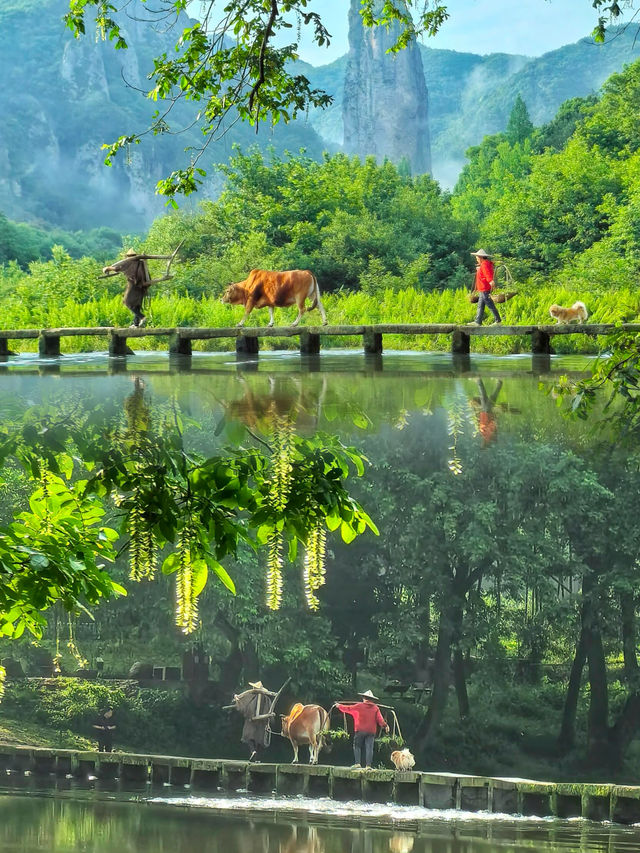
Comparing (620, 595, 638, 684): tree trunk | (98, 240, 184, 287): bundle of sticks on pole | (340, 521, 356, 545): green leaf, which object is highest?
(98, 240, 184, 287): bundle of sticks on pole

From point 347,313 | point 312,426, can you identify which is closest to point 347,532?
point 312,426

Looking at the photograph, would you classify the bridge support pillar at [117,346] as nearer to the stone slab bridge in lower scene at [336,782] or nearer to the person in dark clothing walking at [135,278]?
the person in dark clothing walking at [135,278]

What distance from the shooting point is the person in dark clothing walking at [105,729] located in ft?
69.1

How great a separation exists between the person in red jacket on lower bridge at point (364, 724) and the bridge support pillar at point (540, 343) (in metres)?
6.27


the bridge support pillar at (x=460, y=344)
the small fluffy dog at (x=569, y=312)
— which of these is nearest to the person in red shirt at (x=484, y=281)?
the bridge support pillar at (x=460, y=344)

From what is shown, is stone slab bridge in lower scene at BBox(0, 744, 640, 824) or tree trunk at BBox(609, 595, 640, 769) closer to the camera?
tree trunk at BBox(609, 595, 640, 769)

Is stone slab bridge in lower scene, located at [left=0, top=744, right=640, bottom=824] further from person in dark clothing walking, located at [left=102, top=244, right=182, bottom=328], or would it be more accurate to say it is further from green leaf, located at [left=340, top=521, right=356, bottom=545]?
green leaf, located at [left=340, top=521, right=356, bottom=545]

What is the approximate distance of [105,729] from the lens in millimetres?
21328

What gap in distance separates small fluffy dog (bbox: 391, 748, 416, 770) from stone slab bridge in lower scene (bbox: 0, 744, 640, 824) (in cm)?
14

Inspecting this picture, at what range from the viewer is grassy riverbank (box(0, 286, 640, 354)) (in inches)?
640

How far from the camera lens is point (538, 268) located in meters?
21.2

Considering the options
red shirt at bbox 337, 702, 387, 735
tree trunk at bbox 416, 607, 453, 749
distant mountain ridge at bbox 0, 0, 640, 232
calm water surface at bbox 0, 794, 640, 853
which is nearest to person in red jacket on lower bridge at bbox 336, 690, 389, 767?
red shirt at bbox 337, 702, 387, 735

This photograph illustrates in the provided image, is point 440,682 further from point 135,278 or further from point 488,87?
point 488,87

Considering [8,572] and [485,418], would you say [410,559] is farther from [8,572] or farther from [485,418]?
[8,572]
